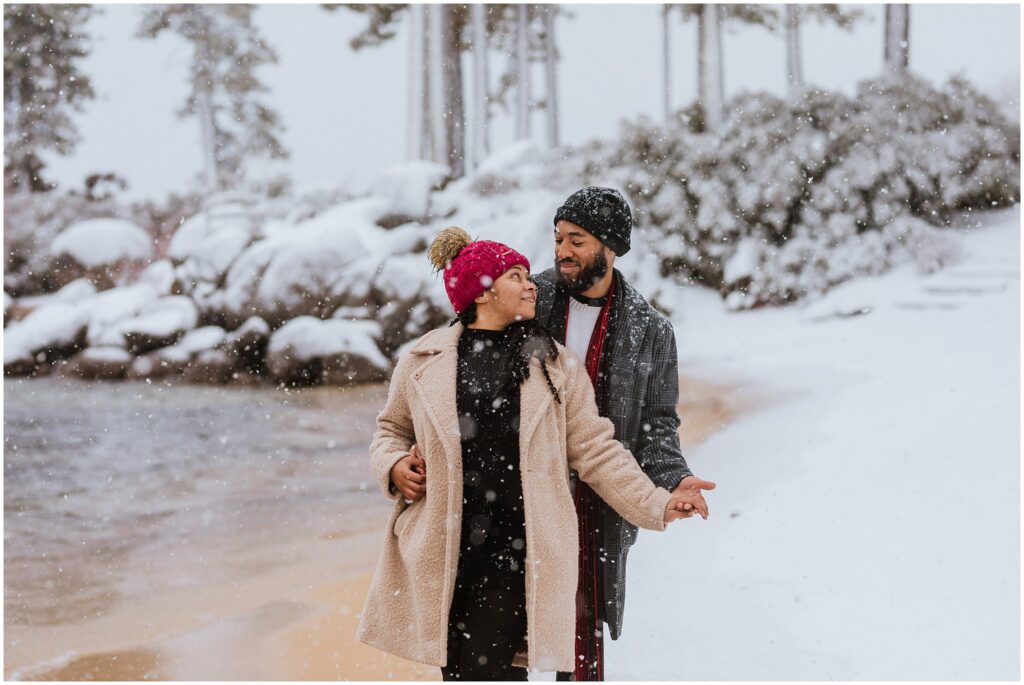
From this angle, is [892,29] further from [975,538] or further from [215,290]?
[215,290]

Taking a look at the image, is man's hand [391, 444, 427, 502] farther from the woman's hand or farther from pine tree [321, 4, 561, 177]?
pine tree [321, 4, 561, 177]

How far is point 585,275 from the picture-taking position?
2.82m

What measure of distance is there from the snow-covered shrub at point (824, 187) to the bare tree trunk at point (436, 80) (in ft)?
8.24

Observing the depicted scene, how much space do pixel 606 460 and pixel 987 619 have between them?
11.1ft

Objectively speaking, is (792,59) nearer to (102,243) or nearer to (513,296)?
(102,243)

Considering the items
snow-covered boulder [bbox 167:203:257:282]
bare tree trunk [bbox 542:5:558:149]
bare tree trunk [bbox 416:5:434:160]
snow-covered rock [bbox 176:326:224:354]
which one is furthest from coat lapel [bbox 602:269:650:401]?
snow-covered boulder [bbox 167:203:257:282]

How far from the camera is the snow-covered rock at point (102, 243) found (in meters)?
11.6

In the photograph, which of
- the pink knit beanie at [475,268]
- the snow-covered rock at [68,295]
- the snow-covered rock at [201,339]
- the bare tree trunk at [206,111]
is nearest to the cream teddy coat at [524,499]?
the pink knit beanie at [475,268]

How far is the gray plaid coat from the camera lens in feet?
9.18

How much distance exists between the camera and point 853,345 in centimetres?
879

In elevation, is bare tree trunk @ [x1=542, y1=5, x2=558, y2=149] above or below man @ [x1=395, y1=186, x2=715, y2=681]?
above

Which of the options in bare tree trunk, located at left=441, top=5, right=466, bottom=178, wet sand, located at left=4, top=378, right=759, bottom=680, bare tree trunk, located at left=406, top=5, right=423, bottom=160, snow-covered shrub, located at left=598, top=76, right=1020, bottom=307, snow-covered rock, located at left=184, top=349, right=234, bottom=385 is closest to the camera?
wet sand, located at left=4, top=378, right=759, bottom=680

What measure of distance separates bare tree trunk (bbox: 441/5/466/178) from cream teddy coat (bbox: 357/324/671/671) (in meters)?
9.46

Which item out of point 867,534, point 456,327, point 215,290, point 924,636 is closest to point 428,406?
point 456,327
